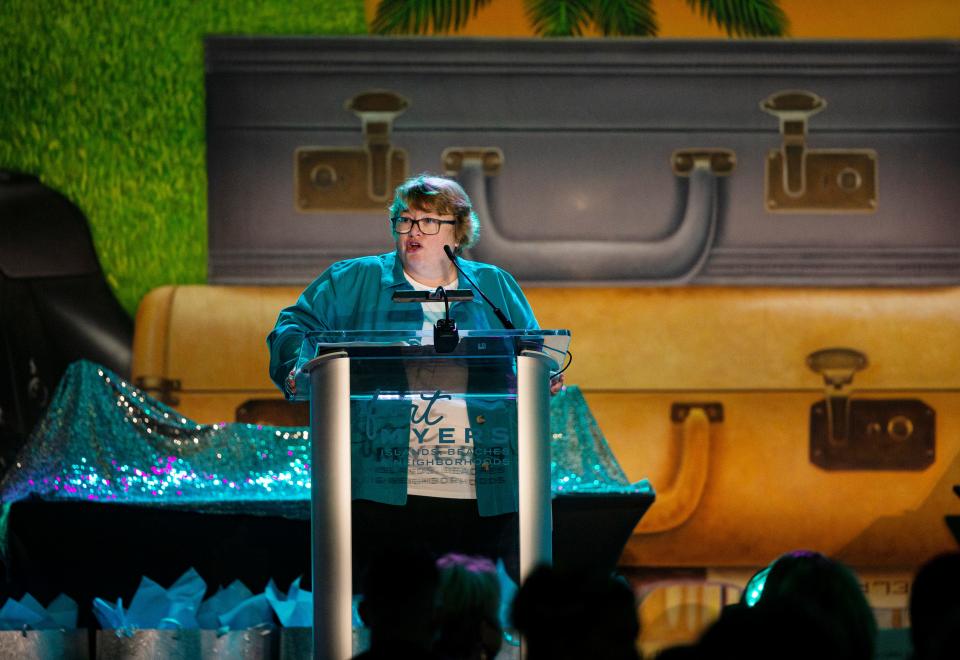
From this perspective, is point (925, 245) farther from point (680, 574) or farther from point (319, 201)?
point (319, 201)

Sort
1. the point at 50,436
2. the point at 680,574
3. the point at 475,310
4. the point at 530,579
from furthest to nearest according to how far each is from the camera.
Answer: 1. the point at 680,574
2. the point at 50,436
3. the point at 475,310
4. the point at 530,579

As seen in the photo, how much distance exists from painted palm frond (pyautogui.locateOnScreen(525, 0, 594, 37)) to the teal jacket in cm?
195

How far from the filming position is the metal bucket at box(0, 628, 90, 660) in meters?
2.95

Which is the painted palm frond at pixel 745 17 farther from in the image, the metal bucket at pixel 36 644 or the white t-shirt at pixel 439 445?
the metal bucket at pixel 36 644

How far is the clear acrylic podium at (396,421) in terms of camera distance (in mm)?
2354

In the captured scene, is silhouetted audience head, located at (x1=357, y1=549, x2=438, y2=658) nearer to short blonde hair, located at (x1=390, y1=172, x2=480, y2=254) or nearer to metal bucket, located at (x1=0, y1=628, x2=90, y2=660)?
short blonde hair, located at (x1=390, y1=172, x2=480, y2=254)

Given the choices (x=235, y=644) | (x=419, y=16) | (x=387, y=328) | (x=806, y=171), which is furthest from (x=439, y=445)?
(x=806, y=171)

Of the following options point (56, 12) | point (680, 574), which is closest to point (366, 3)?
point (56, 12)

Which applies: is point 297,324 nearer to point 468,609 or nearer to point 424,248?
point 424,248

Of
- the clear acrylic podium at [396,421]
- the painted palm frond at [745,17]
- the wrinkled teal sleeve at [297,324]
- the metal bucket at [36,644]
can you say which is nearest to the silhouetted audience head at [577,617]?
the clear acrylic podium at [396,421]

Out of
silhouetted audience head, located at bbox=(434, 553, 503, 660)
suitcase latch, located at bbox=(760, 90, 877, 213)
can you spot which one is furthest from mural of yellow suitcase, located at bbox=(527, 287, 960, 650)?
silhouetted audience head, located at bbox=(434, 553, 503, 660)

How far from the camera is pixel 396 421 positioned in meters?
2.40

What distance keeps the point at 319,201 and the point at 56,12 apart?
1057 millimetres

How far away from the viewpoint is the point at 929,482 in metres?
4.64
